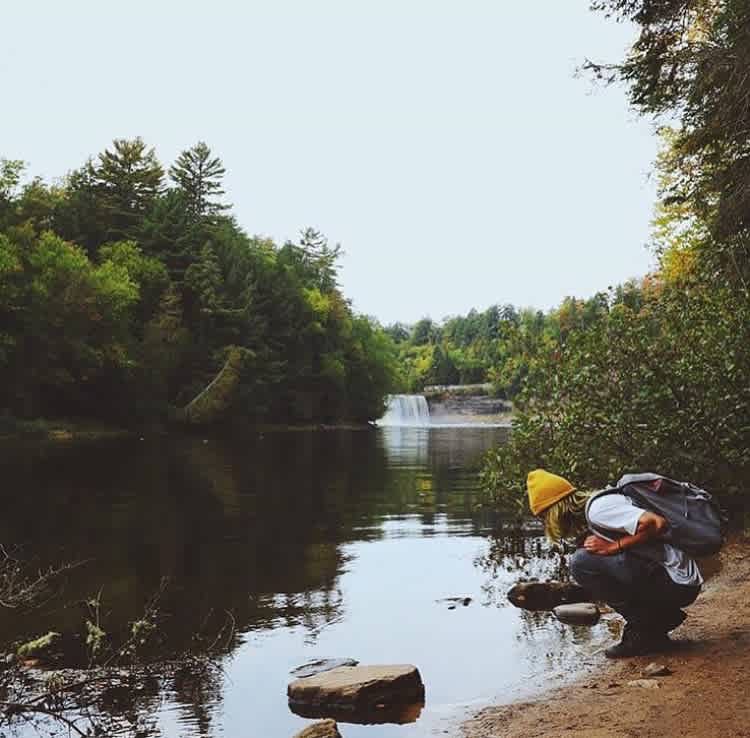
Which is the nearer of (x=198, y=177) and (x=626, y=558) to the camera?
(x=626, y=558)

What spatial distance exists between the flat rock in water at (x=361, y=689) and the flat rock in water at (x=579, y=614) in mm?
2769

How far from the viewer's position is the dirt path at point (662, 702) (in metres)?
5.39

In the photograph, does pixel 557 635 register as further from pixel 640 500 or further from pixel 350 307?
pixel 350 307

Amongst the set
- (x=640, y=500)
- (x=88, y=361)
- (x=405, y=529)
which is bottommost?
(x=405, y=529)

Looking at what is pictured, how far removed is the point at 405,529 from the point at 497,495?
3319 mm

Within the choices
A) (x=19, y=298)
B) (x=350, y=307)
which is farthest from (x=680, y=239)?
(x=350, y=307)

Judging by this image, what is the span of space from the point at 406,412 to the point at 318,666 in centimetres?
9094

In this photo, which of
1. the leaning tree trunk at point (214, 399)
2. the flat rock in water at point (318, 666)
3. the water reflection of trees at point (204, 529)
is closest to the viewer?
the flat rock in water at point (318, 666)

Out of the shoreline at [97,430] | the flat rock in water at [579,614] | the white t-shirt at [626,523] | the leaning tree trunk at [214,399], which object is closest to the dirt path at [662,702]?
the white t-shirt at [626,523]

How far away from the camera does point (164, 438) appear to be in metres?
54.5

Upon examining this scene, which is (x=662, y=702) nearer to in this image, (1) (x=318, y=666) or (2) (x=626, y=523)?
(2) (x=626, y=523)

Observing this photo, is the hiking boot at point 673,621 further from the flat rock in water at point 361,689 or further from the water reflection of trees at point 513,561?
the water reflection of trees at point 513,561

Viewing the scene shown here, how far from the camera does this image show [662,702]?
19.1 feet

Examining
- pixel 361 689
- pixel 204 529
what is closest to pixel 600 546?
pixel 361 689
